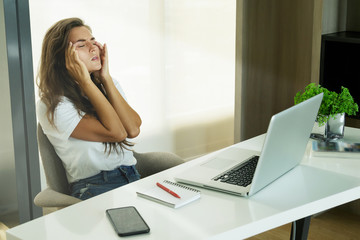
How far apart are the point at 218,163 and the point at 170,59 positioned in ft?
5.75

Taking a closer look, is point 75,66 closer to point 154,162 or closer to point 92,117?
point 92,117

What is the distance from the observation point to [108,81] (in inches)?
133

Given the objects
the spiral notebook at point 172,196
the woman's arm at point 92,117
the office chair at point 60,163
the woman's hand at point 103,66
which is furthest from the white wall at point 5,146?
the spiral notebook at point 172,196

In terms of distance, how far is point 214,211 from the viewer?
1824 millimetres

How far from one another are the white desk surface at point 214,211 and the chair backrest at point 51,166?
90 cm

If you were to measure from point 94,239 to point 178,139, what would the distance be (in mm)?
2398

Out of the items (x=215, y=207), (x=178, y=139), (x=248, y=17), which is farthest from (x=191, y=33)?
(x=215, y=207)

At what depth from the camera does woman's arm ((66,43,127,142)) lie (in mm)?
3137

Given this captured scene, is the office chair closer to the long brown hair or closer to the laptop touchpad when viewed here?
the long brown hair

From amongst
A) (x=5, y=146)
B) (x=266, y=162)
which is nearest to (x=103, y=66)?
(x=5, y=146)

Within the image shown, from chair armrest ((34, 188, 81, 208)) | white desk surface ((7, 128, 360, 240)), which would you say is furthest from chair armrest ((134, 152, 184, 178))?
white desk surface ((7, 128, 360, 240))

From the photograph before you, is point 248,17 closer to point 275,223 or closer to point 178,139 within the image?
point 178,139

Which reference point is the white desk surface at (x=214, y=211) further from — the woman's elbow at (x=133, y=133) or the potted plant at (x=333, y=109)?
the woman's elbow at (x=133, y=133)

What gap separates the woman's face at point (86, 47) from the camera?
315cm
